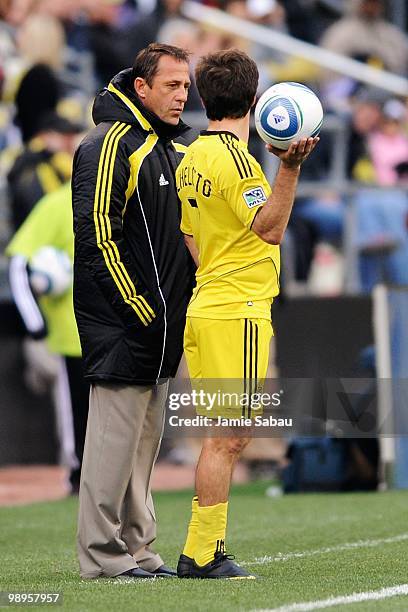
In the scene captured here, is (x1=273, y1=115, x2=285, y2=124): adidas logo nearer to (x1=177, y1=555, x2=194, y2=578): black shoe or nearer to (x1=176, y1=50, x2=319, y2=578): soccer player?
(x1=176, y1=50, x2=319, y2=578): soccer player

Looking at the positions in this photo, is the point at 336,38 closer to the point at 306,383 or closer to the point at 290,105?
the point at 306,383

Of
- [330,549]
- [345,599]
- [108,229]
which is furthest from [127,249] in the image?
[330,549]

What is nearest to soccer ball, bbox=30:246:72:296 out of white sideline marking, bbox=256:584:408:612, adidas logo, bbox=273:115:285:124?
adidas logo, bbox=273:115:285:124

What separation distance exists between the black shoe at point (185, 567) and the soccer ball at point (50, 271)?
15.3ft

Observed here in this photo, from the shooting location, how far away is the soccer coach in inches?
238

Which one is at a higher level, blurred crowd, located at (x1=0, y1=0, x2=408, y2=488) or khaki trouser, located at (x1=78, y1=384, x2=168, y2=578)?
blurred crowd, located at (x1=0, y1=0, x2=408, y2=488)

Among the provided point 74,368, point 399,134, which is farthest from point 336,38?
point 74,368

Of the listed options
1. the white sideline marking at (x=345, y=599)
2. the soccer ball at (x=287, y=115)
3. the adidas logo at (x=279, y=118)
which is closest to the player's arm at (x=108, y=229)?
the soccer ball at (x=287, y=115)

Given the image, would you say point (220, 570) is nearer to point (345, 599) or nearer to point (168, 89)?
→ point (345, 599)

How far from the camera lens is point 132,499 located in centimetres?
627

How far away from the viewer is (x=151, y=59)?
628cm

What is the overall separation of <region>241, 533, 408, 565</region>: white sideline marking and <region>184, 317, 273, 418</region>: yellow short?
122cm

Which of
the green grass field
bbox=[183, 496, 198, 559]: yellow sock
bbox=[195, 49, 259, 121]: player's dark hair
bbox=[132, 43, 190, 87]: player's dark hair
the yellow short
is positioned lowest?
the green grass field

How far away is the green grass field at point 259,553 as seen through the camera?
5.43m
